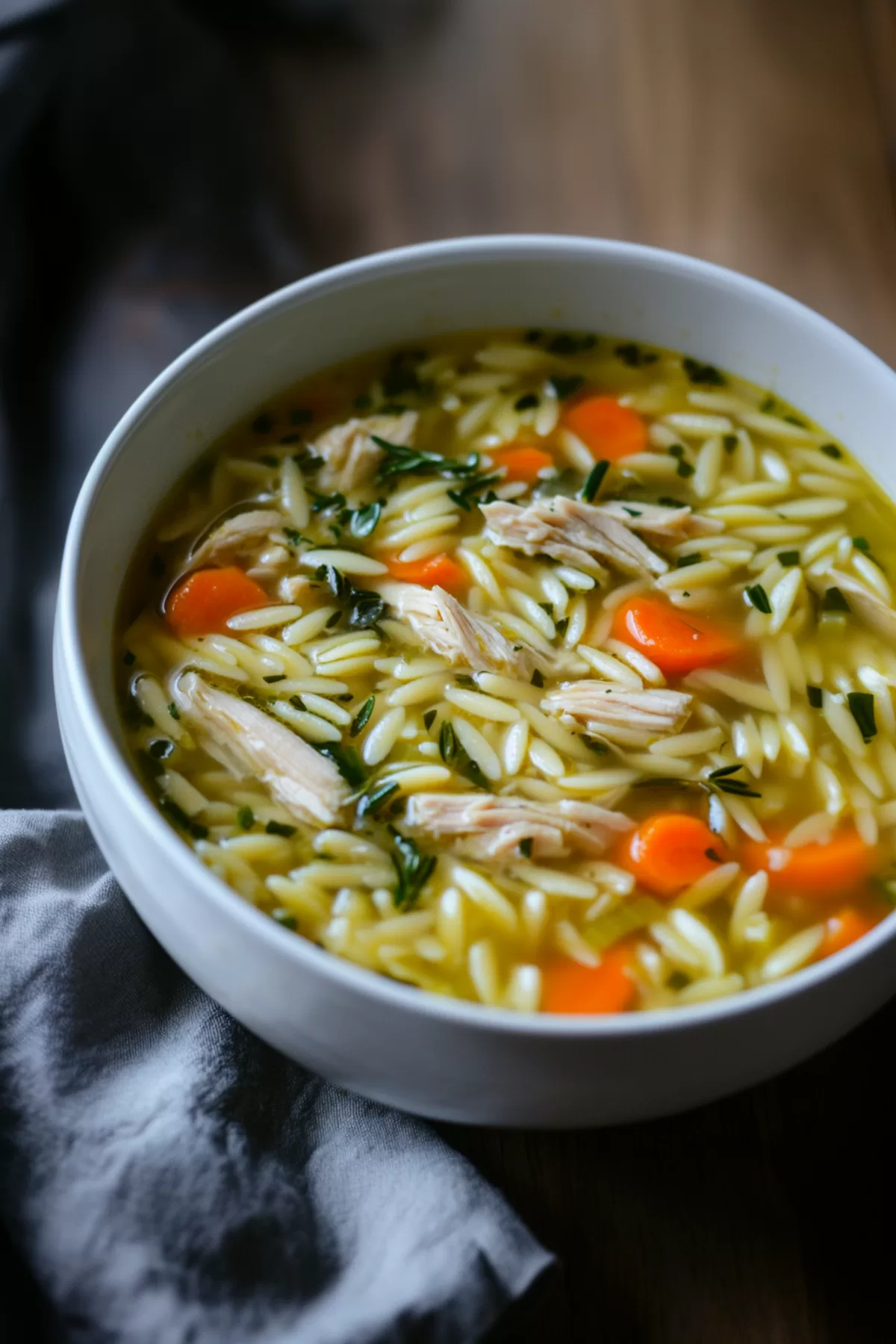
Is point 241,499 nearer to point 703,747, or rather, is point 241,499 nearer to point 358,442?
point 358,442

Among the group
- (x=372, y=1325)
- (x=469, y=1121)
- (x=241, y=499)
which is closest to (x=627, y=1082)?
(x=469, y=1121)

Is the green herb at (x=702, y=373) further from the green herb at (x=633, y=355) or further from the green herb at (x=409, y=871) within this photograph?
the green herb at (x=409, y=871)

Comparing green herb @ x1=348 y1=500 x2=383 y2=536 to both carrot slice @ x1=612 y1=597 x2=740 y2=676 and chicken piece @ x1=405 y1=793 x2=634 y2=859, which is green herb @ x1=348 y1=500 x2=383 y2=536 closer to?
carrot slice @ x1=612 y1=597 x2=740 y2=676

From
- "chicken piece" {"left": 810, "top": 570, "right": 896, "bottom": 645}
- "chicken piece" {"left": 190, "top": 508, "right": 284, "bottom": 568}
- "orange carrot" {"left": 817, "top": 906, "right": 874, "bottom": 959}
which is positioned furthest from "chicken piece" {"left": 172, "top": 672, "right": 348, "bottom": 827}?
"chicken piece" {"left": 810, "top": 570, "right": 896, "bottom": 645}

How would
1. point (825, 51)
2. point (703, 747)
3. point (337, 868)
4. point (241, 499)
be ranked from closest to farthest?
1. point (337, 868)
2. point (703, 747)
3. point (241, 499)
4. point (825, 51)

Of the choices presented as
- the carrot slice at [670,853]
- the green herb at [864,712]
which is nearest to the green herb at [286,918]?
the carrot slice at [670,853]
